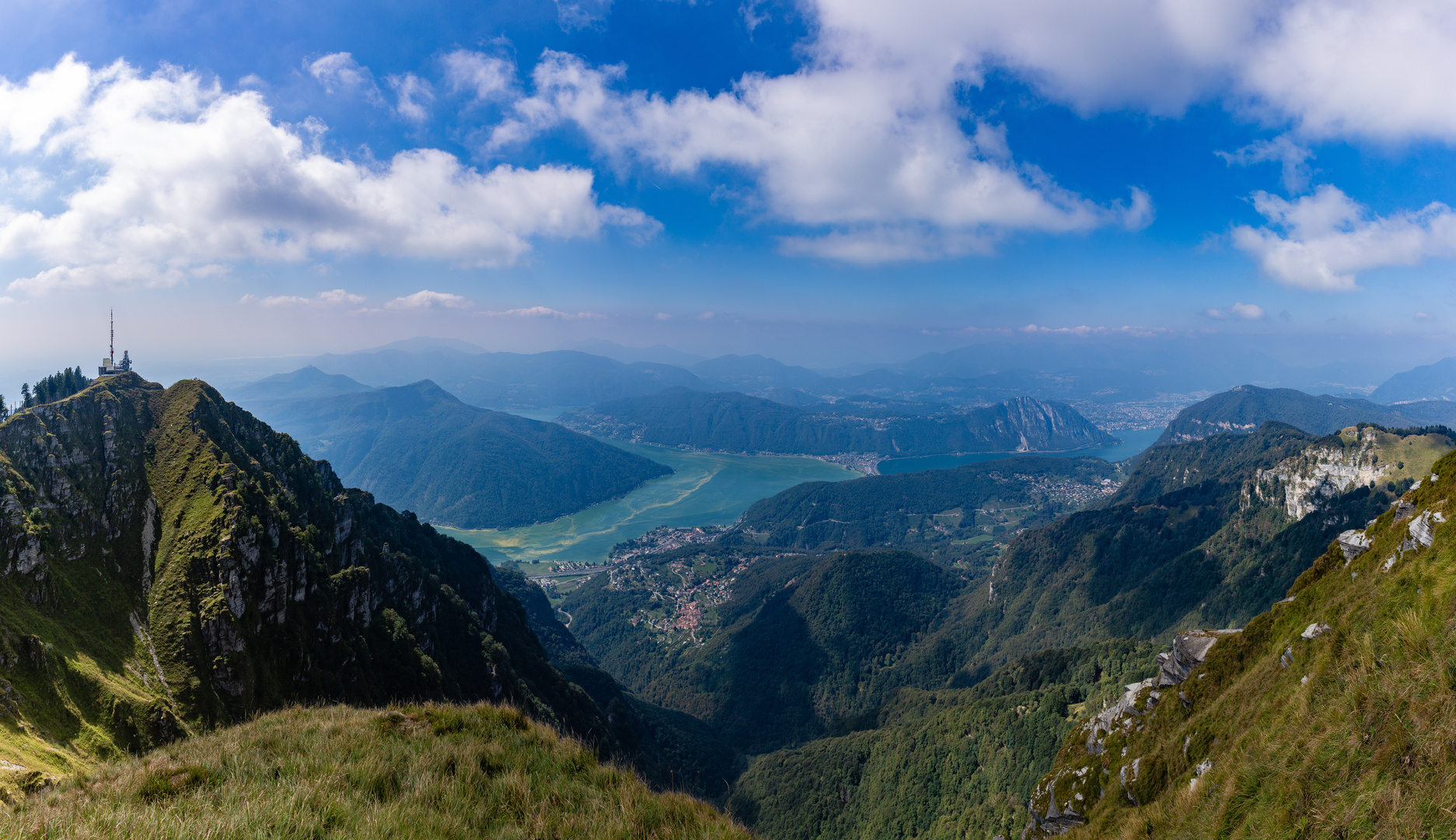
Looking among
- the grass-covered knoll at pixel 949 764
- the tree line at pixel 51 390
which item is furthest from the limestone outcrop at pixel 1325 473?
the tree line at pixel 51 390

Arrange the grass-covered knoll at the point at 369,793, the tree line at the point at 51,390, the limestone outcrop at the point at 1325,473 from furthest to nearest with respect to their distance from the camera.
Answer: the limestone outcrop at the point at 1325,473
the tree line at the point at 51,390
the grass-covered knoll at the point at 369,793

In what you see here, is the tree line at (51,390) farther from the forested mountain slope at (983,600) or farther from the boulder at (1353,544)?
the forested mountain slope at (983,600)

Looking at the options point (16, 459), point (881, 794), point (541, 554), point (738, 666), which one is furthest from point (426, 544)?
point (541, 554)

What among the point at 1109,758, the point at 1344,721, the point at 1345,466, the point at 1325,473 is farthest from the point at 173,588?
the point at 1345,466

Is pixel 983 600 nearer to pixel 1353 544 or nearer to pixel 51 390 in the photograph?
pixel 1353 544

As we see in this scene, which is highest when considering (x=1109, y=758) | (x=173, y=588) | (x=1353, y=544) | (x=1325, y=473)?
(x=1353, y=544)

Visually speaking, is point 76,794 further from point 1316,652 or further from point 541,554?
point 541,554

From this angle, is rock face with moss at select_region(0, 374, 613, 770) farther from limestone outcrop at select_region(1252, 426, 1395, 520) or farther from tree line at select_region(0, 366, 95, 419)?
limestone outcrop at select_region(1252, 426, 1395, 520)
